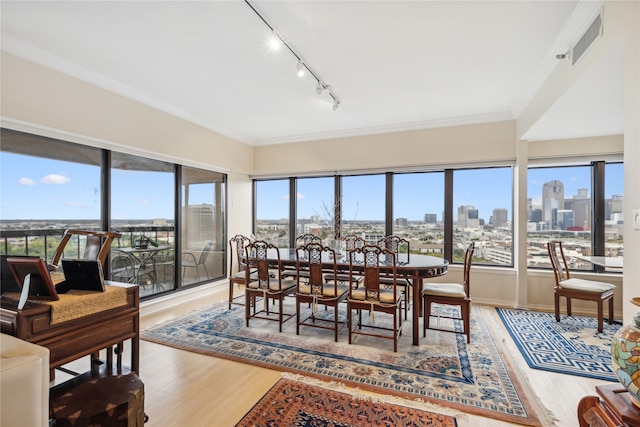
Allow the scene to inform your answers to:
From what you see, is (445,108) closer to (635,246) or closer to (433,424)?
(635,246)

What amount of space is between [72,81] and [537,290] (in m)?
6.25

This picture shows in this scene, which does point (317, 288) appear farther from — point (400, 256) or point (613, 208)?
point (613, 208)

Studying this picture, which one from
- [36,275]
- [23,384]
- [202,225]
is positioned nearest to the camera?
[23,384]

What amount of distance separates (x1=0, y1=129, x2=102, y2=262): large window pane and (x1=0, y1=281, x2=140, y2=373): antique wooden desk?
186 centimetres

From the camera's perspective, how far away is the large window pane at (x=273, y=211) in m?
5.94

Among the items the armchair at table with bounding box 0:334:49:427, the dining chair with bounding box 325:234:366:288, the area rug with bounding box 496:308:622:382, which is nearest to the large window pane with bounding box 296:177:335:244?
the dining chair with bounding box 325:234:366:288

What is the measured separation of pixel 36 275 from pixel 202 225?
3.57 metres

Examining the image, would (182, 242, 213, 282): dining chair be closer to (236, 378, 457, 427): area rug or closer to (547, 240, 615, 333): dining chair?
(236, 378, 457, 427): area rug

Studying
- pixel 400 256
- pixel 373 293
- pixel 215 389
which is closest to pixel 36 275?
pixel 215 389

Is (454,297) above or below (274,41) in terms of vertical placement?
below

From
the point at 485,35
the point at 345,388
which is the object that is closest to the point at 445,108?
the point at 485,35

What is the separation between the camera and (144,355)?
2.74 m

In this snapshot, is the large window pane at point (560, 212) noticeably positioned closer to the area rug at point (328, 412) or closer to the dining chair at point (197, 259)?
the area rug at point (328, 412)

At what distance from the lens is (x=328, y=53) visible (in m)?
2.79
